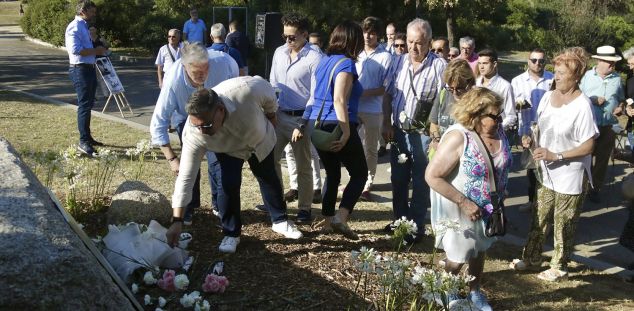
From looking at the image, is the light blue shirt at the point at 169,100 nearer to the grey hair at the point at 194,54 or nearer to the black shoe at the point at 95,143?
Result: the grey hair at the point at 194,54

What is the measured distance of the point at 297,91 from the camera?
6340 millimetres

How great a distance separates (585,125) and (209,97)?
9.10 ft

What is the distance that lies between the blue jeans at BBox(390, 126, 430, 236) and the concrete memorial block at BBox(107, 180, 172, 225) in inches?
79.1

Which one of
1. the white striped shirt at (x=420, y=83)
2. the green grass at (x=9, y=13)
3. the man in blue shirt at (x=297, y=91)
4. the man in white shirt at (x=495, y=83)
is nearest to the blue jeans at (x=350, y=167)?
the white striped shirt at (x=420, y=83)

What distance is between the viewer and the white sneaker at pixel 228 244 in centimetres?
496

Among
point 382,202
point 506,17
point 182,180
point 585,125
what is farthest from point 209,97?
point 506,17

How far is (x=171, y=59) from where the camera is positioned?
1069cm

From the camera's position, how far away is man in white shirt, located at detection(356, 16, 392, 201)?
257 inches

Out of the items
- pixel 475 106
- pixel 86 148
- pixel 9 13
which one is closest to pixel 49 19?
pixel 86 148

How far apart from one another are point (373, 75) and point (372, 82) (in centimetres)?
7

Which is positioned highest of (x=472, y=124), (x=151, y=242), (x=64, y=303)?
(x=472, y=124)

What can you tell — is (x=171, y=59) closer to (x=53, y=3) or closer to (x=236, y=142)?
(x=236, y=142)

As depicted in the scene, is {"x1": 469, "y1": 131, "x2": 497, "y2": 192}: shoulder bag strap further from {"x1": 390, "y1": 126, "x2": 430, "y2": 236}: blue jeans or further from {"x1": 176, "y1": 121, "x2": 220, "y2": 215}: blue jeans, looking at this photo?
{"x1": 176, "y1": 121, "x2": 220, "y2": 215}: blue jeans

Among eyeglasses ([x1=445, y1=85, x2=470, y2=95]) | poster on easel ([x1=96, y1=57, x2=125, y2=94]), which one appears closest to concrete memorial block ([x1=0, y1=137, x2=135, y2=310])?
eyeglasses ([x1=445, y1=85, x2=470, y2=95])
